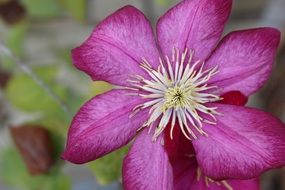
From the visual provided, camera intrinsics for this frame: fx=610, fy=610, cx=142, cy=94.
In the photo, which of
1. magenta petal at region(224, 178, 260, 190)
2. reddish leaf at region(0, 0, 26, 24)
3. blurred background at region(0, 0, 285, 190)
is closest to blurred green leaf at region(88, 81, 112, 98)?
blurred background at region(0, 0, 285, 190)

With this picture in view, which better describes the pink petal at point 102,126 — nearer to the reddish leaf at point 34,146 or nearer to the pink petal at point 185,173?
the pink petal at point 185,173

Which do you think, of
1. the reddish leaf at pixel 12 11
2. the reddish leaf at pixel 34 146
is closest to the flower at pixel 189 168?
the reddish leaf at pixel 34 146

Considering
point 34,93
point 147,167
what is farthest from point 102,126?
point 34,93

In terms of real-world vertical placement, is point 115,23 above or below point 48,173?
above

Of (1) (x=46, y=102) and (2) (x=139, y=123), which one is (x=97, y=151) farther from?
(1) (x=46, y=102)

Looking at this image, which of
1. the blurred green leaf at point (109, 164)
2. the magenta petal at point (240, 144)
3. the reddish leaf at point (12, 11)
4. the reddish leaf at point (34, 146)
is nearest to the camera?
the magenta petal at point (240, 144)

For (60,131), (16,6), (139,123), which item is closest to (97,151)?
(139,123)

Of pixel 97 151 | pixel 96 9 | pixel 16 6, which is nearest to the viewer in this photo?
pixel 97 151

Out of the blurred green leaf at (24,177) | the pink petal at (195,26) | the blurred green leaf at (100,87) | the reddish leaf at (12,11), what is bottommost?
the blurred green leaf at (24,177)

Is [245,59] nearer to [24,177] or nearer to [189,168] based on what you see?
[189,168]
